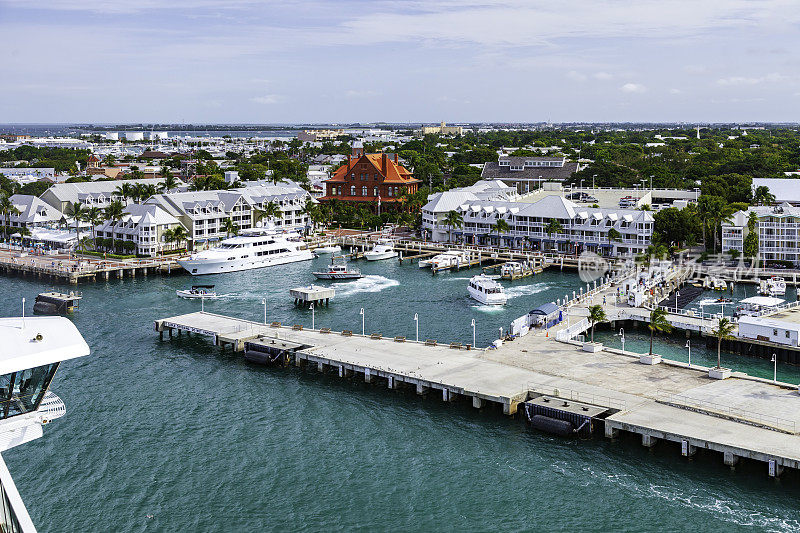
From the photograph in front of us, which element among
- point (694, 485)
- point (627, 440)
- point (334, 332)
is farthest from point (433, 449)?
point (334, 332)

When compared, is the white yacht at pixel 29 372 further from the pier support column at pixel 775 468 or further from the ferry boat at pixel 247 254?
the ferry boat at pixel 247 254

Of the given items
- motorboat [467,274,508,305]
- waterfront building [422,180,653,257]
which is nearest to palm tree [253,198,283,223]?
waterfront building [422,180,653,257]

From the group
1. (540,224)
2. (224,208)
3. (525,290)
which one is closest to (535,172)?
(540,224)

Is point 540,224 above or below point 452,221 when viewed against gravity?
below

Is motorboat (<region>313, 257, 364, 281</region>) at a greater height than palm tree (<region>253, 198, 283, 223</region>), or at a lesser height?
lesser

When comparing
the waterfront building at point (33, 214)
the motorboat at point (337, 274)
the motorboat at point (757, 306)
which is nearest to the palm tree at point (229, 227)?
the motorboat at point (337, 274)

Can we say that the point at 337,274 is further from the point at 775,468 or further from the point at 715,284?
the point at 775,468

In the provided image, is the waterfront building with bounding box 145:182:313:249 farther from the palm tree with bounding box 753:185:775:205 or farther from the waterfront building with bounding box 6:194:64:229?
the palm tree with bounding box 753:185:775:205
